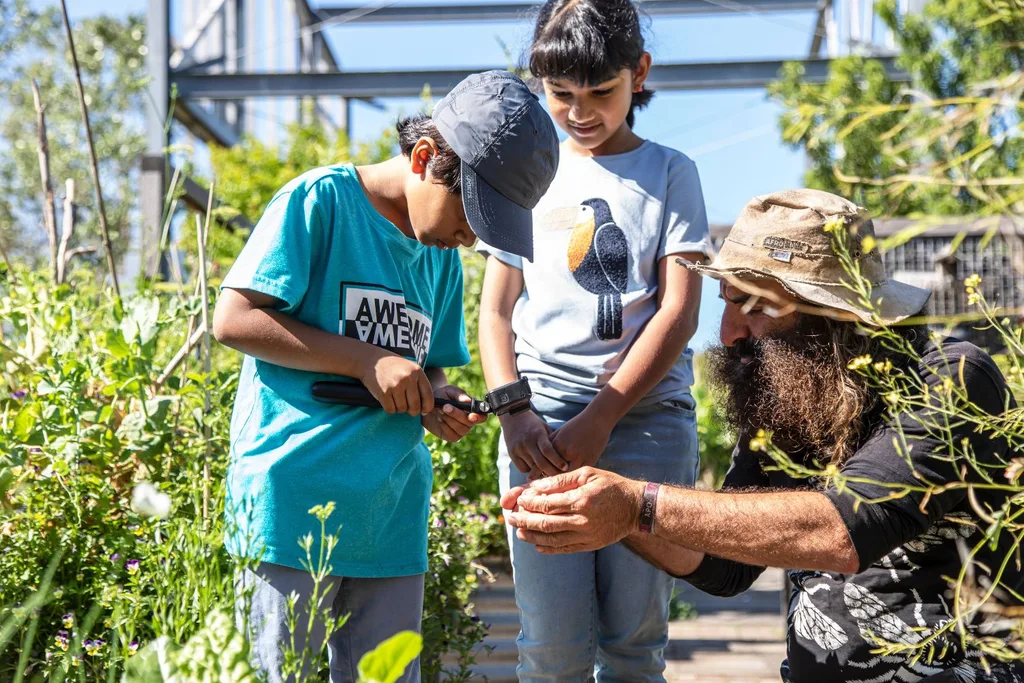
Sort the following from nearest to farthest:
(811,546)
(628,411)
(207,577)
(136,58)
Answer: (207,577)
(811,546)
(628,411)
(136,58)

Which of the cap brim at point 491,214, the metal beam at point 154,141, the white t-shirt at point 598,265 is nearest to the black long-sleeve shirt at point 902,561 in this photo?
the white t-shirt at point 598,265

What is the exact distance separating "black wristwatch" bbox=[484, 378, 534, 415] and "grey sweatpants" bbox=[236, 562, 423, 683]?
1.21 ft

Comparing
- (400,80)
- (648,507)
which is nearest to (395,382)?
(648,507)

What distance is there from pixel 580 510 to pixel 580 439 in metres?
0.40

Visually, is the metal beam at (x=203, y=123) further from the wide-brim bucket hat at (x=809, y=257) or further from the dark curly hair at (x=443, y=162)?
the wide-brim bucket hat at (x=809, y=257)

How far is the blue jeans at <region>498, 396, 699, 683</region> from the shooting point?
85.2 inches

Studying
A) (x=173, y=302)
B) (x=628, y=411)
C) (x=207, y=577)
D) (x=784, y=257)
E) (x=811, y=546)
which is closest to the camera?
(x=207, y=577)

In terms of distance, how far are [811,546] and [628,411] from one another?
592 millimetres

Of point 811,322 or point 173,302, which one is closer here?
point 811,322

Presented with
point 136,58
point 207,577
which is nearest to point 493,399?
point 207,577

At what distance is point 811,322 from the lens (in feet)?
6.64

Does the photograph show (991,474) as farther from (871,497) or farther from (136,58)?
(136,58)

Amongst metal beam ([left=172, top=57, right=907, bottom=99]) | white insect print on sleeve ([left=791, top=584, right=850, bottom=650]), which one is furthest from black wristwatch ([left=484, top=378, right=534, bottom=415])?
metal beam ([left=172, top=57, right=907, bottom=99])

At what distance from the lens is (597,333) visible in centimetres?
224
